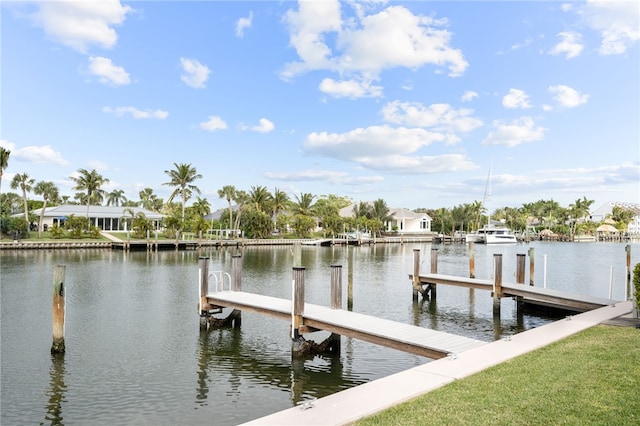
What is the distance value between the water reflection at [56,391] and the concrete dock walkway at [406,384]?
5.63m

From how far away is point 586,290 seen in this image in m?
27.1

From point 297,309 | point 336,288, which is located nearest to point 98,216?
point 336,288

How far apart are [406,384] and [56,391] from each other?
817cm

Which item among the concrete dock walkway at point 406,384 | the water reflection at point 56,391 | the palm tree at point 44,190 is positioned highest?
the palm tree at point 44,190

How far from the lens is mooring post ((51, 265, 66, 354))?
1295cm

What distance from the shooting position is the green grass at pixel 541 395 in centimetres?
574

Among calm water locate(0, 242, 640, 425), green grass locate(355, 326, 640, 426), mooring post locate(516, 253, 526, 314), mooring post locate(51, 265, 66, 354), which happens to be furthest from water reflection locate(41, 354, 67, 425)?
mooring post locate(516, 253, 526, 314)

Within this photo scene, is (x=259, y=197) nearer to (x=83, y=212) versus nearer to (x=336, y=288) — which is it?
(x=83, y=212)

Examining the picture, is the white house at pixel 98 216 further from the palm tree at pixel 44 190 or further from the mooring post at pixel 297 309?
Result: the mooring post at pixel 297 309

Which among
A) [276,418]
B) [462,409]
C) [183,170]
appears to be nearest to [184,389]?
[276,418]

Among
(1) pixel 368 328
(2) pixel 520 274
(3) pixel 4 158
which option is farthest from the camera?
(3) pixel 4 158

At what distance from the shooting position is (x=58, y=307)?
42.6ft

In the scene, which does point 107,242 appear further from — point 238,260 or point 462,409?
point 462,409

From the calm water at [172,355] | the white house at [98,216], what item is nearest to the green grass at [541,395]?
the calm water at [172,355]
